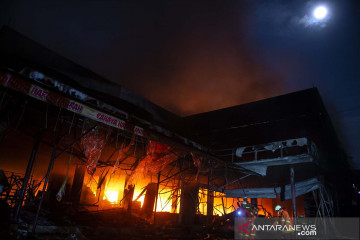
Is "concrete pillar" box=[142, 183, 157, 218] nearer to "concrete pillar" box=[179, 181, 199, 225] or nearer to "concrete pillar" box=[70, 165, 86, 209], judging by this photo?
"concrete pillar" box=[179, 181, 199, 225]

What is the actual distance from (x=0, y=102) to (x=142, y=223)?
8.15m

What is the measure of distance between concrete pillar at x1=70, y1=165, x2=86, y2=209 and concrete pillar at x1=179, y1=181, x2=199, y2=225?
6646 millimetres

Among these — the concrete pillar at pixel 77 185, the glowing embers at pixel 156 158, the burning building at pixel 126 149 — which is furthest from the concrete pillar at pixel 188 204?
the concrete pillar at pixel 77 185

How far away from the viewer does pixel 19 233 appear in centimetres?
631

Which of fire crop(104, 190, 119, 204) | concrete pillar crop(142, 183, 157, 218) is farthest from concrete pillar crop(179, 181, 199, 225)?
fire crop(104, 190, 119, 204)

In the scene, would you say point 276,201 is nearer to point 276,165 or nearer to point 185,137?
point 276,165

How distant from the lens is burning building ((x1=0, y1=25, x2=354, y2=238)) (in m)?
7.24

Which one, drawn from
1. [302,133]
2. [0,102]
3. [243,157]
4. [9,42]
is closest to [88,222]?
[0,102]

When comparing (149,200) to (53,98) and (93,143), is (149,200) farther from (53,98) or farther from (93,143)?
(53,98)

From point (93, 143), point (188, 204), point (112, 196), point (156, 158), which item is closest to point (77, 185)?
point (112, 196)

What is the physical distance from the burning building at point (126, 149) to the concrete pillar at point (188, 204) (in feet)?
0.24

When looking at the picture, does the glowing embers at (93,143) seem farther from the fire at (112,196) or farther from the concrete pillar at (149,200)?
the fire at (112,196)

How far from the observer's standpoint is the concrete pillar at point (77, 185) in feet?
43.2

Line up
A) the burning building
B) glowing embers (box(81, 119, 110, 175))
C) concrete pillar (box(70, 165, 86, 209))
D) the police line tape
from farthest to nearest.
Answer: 1. concrete pillar (box(70, 165, 86, 209))
2. glowing embers (box(81, 119, 110, 175))
3. the burning building
4. the police line tape
